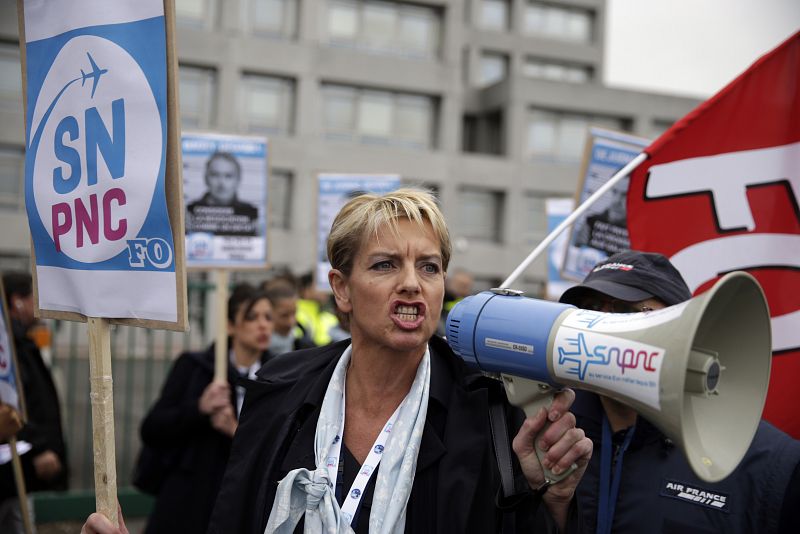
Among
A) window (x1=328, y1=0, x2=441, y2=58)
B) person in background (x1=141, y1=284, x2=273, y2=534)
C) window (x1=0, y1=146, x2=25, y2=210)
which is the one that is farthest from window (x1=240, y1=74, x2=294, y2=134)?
person in background (x1=141, y1=284, x2=273, y2=534)

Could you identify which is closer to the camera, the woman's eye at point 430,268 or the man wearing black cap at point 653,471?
the man wearing black cap at point 653,471

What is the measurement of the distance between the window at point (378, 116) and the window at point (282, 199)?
96.1 inches

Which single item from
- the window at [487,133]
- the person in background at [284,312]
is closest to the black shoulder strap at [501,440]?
the person in background at [284,312]

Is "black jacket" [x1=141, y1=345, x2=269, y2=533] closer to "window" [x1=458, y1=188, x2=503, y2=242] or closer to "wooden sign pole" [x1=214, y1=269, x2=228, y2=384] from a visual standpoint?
"wooden sign pole" [x1=214, y1=269, x2=228, y2=384]

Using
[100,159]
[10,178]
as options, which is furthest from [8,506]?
[10,178]

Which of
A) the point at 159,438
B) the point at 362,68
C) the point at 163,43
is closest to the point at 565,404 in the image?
the point at 163,43

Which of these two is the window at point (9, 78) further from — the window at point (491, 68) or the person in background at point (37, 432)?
the person in background at point (37, 432)

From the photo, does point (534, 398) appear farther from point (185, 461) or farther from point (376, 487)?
point (185, 461)

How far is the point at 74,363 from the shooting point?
6953 mm

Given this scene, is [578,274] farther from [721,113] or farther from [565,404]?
[565,404]

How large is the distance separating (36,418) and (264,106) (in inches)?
974

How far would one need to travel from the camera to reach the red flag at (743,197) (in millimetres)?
2814

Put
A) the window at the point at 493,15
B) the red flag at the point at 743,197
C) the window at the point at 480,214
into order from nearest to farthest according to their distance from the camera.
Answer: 1. the red flag at the point at 743,197
2. the window at the point at 480,214
3. the window at the point at 493,15

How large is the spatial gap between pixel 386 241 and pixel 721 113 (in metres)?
1.61
